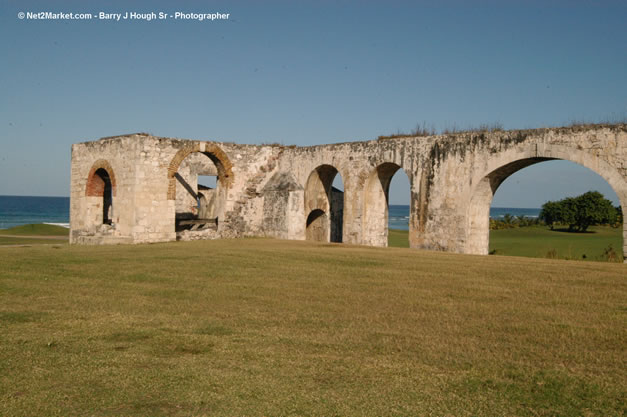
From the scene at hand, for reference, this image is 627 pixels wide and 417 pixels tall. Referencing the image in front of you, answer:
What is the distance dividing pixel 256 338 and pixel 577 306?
3.48 metres

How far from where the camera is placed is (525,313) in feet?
19.9

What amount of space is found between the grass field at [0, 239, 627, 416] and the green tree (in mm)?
19659

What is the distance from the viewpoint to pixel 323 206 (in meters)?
17.3

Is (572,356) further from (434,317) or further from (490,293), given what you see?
(490,293)

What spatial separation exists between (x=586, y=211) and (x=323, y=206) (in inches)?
612

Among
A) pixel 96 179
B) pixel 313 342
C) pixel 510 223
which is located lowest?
pixel 313 342

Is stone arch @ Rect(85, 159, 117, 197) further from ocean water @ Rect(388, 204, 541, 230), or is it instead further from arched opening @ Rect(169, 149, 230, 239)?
ocean water @ Rect(388, 204, 541, 230)

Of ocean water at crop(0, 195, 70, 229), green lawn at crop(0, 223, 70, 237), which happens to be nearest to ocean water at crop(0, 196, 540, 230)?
ocean water at crop(0, 195, 70, 229)

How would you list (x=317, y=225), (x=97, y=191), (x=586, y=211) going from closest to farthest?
(x=97, y=191)
(x=317, y=225)
(x=586, y=211)

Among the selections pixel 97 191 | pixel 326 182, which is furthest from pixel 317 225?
pixel 97 191

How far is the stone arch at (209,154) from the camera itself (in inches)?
606

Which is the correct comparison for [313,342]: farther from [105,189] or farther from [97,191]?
[105,189]

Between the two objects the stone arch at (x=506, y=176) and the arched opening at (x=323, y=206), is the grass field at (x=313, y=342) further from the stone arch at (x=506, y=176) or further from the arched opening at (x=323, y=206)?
the arched opening at (x=323, y=206)

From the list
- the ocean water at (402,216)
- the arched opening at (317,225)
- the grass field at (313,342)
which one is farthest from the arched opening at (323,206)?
the ocean water at (402,216)
